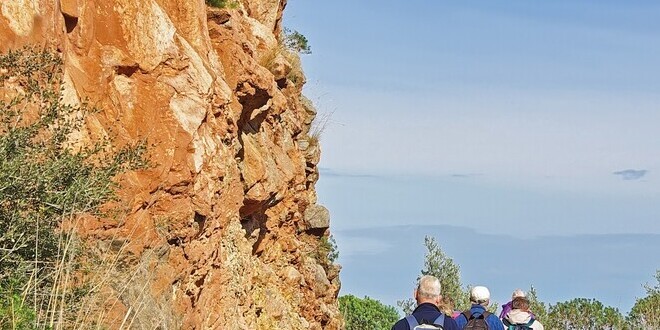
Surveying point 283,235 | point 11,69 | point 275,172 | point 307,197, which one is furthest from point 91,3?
point 307,197

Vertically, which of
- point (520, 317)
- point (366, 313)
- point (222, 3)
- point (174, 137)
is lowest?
point (520, 317)

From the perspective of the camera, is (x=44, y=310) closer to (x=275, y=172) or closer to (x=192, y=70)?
(x=192, y=70)

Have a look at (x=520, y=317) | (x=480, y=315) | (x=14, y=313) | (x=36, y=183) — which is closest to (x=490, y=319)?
(x=480, y=315)

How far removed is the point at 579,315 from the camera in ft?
167

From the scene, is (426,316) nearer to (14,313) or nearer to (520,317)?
(14,313)

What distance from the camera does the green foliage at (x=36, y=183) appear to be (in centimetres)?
902

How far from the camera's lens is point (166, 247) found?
1342cm

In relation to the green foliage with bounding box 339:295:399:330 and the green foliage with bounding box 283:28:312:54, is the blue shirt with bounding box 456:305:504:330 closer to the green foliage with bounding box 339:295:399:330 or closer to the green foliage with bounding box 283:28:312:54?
the green foliage with bounding box 283:28:312:54

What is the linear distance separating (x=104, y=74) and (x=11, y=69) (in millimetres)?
3082

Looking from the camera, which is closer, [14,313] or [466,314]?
[14,313]

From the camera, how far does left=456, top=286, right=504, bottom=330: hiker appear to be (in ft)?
37.1

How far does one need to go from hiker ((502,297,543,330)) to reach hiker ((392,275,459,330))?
426cm

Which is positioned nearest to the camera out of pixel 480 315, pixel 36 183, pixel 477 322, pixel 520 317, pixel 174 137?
pixel 36 183

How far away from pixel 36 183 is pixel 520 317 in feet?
22.2
